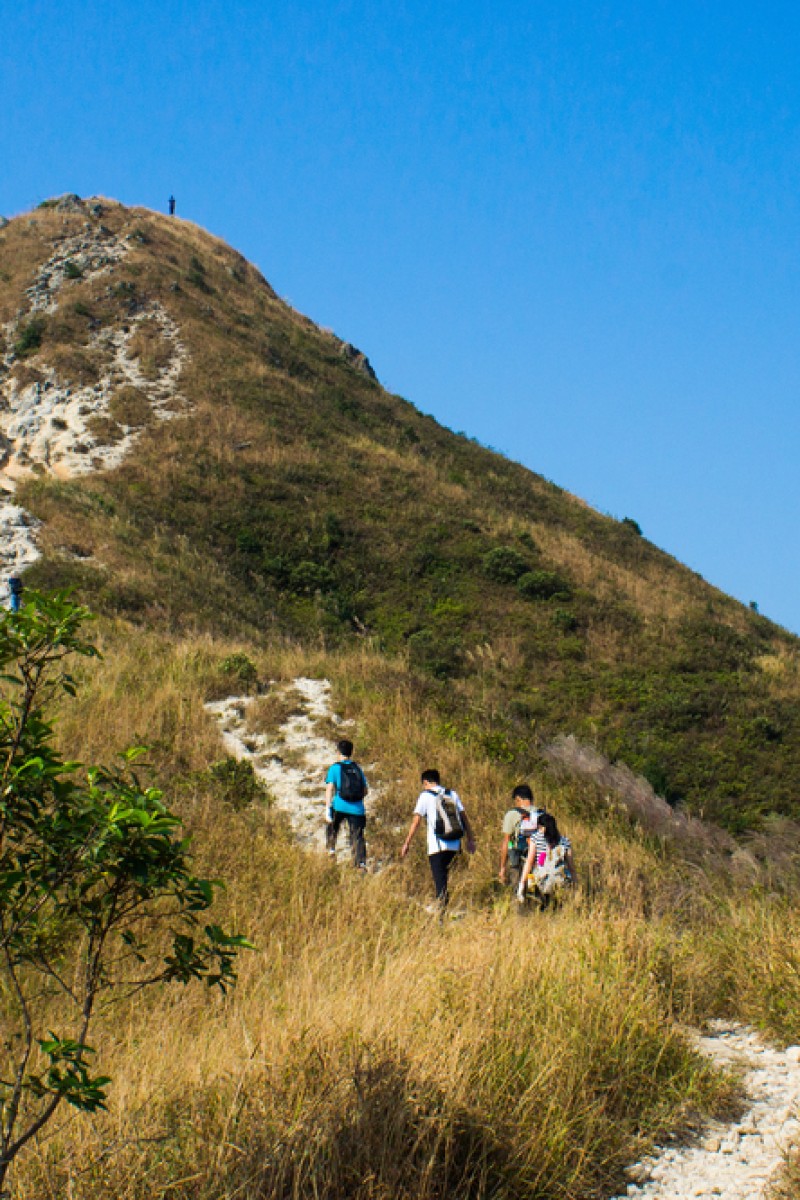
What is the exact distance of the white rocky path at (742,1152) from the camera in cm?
409

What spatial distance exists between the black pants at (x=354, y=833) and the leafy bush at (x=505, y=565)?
83.6ft

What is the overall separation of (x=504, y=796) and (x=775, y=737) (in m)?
17.0

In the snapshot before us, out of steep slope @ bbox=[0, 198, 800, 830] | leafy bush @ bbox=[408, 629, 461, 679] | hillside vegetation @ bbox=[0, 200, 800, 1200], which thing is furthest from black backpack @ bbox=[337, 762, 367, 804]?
leafy bush @ bbox=[408, 629, 461, 679]

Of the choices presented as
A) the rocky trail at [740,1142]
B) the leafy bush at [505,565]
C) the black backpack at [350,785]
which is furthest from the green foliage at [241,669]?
the leafy bush at [505,565]

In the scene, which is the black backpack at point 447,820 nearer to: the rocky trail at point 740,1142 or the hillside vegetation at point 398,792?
the hillside vegetation at point 398,792

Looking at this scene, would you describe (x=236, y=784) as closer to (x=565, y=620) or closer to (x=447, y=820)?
(x=447, y=820)

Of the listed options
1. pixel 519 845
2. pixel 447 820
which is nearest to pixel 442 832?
pixel 447 820

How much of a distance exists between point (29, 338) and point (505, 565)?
2577cm

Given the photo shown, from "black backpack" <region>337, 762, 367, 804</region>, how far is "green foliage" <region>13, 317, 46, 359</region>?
4050 centimetres

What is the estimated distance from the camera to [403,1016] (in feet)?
15.0

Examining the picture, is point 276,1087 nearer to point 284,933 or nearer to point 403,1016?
point 403,1016

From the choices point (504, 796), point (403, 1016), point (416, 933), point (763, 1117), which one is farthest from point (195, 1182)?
point (504, 796)

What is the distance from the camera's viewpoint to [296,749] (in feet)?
44.0

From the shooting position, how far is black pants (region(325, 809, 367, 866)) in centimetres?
988
